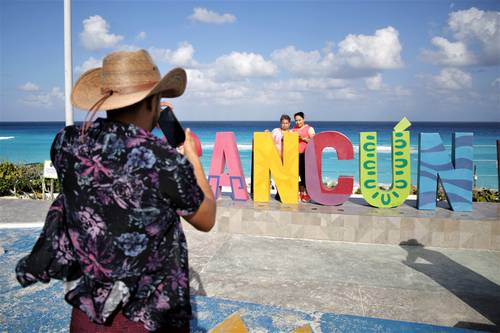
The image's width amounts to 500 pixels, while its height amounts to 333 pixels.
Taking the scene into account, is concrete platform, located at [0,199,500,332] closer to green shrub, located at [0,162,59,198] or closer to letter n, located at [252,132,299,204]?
letter n, located at [252,132,299,204]

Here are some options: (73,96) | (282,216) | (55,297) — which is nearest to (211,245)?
(282,216)

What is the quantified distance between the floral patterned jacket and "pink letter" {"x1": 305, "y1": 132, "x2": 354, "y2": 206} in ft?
18.5

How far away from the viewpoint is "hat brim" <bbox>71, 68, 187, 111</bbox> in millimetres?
1460

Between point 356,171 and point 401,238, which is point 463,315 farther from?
point 356,171

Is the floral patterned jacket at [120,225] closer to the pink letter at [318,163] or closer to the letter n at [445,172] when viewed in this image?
the pink letter at [318,163]

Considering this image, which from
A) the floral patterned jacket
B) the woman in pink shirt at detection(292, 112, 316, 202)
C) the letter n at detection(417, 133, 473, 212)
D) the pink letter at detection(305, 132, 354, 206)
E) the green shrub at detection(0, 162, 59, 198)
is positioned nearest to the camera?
the floral patterned jacket

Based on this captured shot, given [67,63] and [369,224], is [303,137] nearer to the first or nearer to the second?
[369,224]

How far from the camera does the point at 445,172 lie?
6.59 meters

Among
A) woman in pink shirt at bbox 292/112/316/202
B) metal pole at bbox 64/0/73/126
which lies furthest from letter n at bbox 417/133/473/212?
metal pole at bbox 64/0/73/126

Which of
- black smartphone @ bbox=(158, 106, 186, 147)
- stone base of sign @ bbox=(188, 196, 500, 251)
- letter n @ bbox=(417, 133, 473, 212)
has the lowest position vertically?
stone base of sign @ bbox=(188, 196, 500, 251)

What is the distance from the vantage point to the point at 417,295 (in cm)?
433

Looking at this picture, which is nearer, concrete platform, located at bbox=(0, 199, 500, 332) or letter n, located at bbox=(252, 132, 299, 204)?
concrete platform, located at bbox=(0, 199, 500, 332)

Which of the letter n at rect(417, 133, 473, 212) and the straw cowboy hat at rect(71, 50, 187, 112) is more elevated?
the straw cowboy hat at rect(71, 50, 187, 112)

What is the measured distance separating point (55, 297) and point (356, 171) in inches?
1083
